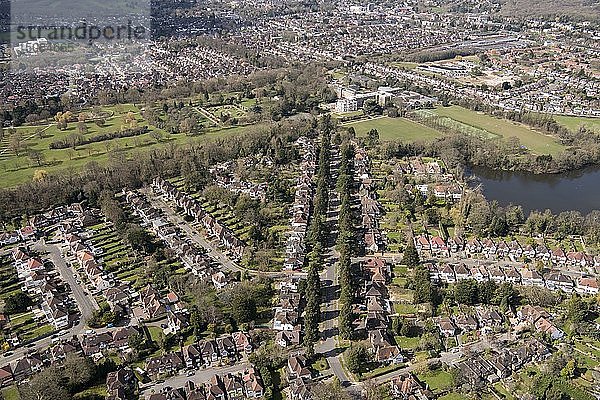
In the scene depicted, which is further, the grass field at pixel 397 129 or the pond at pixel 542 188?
the grass field at pixel 397 129

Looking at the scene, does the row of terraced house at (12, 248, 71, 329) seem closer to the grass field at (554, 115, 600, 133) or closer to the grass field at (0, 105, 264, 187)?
the grass field at (0, 105, 264, 187)

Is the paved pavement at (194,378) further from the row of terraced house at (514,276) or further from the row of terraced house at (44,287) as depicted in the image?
the row of terraced house at (514,276)

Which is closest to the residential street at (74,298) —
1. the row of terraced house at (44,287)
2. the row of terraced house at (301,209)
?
the row of terraced house at (44,287)

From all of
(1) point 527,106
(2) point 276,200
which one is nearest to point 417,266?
(2) point 276,200

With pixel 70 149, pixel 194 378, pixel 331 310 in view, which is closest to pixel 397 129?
pixel 331 310

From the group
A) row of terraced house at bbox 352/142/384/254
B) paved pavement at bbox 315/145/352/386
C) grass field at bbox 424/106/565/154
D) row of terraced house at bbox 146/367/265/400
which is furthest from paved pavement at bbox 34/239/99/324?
grass field at bbox 424/106/565/154

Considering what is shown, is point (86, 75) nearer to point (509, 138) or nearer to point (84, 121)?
point (84, 121)
